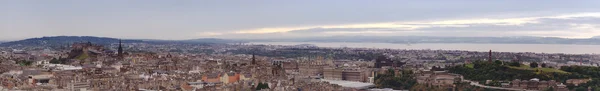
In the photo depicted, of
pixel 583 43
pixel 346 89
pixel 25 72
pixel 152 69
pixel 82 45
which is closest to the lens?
pixel 346 89

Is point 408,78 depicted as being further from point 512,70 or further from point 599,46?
point 599,46

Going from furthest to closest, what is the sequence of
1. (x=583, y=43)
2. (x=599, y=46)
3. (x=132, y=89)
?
(x=583, y=43) → (x=599, y=46) → (x=132, y=89)

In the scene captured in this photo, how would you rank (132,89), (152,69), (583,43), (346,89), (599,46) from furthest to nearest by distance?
(583,43) < (599,46) < (152,69) < (346,89) < (132,89)

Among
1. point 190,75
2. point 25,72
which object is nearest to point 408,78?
point 190,75

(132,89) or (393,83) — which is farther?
(393,83)

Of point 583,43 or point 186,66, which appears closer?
point 186,66

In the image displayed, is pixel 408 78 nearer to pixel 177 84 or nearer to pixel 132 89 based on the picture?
pixel 177 84

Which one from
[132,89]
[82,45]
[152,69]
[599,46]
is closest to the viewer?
[132,89]

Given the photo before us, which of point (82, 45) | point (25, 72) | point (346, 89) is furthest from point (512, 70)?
point (82, 45)
